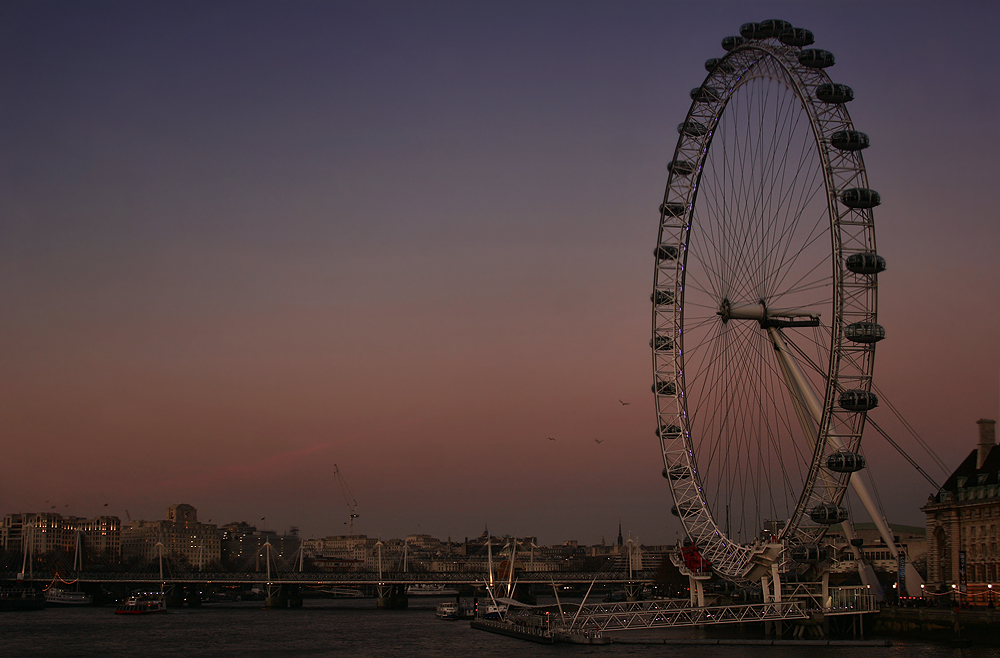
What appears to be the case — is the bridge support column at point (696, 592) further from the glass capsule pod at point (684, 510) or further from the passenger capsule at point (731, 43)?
the passenger capsule at point (731, 43)

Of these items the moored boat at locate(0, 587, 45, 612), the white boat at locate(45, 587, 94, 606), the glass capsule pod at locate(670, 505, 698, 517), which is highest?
the glass capsule pod at locate(670, 505, 698, 517)

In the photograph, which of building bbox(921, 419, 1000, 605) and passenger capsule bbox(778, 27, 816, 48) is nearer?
passenger capsule bbox(778, 27, 816, 48)

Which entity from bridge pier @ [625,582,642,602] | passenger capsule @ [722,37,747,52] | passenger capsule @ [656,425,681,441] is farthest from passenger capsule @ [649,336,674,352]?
bridge pier @ [625,582,642,602]

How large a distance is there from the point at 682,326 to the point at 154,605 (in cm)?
7884

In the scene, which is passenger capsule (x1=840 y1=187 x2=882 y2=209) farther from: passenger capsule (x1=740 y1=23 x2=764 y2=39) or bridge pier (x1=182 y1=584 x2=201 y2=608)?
bridge pier (x1=182 y1=584 x2=201 y2=608)

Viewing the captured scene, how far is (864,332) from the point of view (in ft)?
167

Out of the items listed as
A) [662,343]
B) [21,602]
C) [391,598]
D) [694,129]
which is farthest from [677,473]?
[21,602]

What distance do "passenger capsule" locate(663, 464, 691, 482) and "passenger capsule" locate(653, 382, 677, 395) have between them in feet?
14.1

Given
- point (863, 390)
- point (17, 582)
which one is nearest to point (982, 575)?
point (863, 390)

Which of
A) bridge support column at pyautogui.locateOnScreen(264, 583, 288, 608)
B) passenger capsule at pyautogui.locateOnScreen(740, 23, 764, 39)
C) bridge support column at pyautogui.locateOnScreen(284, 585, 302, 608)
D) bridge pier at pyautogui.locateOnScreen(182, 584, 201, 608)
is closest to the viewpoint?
passenger capsule at pyautogui.locateOnScreen(740, 23, 764, 39)

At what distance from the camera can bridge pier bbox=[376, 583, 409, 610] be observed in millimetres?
139000

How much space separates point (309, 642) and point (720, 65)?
1776 inches

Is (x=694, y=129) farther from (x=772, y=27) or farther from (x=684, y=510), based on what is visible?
(x=684, y=510)

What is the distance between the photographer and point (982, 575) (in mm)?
64062
